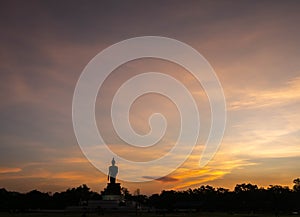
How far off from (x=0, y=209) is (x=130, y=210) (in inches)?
1245

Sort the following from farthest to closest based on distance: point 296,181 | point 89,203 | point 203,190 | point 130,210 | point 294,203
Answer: point 203,190
point 296,181
point 294,203
point 89,203
point 130,210

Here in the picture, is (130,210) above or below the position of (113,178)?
below

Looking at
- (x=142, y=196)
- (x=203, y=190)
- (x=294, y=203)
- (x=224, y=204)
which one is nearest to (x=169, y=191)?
(x=142, y=196)

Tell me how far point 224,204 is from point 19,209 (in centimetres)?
5060

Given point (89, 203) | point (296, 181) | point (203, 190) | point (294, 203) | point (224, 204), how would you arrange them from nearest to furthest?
point (89, 203) → point (294, 203) → point (224, 204) → point (296, 181) → point (203, 190)

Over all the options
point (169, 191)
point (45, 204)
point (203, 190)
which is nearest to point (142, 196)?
point (169, 191)

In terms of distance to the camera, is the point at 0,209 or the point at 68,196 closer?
the point at 0,209

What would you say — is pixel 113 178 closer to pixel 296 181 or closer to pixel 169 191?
pixel 169 191

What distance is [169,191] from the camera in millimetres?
135875

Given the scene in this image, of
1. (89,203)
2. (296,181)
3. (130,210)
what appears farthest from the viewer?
(296,181)

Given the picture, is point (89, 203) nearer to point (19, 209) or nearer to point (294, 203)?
point (19, 209)

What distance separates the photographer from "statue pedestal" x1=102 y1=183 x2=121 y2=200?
95963 millimetres

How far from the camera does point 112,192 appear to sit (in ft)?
321

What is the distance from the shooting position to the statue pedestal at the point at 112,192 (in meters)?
96.0
